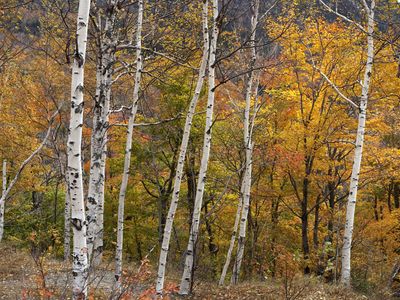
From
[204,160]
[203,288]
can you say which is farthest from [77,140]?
[203,288]

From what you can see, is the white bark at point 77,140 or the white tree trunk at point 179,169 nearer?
the white bark at point 77,140

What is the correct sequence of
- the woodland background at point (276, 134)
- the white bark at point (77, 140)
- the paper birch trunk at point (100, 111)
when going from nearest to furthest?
the white bark at point (77, 140), the paper birch trunk at point (100, 111), the woodland background at point (276, 134)

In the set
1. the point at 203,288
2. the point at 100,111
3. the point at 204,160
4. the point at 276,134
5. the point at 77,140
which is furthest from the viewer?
the point at 276,134

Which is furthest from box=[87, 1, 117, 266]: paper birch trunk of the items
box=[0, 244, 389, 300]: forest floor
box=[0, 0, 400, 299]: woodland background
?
box=[0, 0, 400, 299]: woodland background

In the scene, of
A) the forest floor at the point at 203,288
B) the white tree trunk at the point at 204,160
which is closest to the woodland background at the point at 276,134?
the forest floor at the point at 203,288

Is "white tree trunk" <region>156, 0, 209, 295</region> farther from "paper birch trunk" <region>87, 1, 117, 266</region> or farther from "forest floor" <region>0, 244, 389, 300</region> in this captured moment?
"paper birch trunk" <region>87, 1, 117, 266</region>

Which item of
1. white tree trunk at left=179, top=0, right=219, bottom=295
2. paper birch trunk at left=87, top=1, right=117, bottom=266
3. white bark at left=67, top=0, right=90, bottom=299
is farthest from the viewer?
white tree trunk at left=179, top=0, right=219, bottom=295

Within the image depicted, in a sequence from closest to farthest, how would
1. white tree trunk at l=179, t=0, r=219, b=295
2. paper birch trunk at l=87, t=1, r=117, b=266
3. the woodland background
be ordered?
1. paper birch trunk at l=87, t=1, r=117, b=266
2. white tree trunk at l=179, t=0, r=219, b=295
3. the woodland background

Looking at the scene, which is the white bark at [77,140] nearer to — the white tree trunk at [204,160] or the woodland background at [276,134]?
the white tree trunk at [204,160]

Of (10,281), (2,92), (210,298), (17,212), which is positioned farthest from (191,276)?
(17,212)

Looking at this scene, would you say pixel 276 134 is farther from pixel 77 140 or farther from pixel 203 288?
A: pixel 77 140

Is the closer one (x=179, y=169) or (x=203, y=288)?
(x=179, y=169)

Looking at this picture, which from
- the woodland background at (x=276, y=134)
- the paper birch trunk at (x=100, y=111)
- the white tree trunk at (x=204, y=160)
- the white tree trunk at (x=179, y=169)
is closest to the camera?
the paper birch trunk at (x=100, y=111)

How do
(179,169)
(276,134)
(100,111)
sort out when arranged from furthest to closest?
(276,134)
(179,169)
(100,111)
